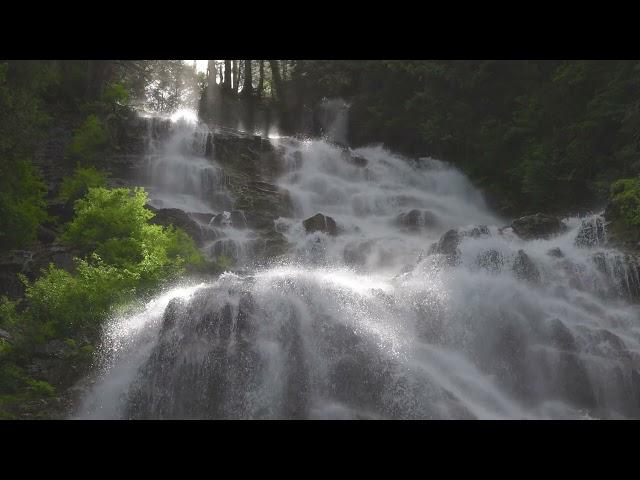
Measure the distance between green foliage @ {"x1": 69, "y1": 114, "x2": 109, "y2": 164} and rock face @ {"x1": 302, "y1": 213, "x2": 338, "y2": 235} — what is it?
9.48 meters

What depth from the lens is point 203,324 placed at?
38.0 ft

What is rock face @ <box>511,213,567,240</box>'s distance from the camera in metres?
16.8

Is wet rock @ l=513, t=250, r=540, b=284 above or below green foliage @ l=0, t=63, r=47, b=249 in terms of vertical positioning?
below

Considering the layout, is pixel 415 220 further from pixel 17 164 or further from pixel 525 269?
pixel 17 164

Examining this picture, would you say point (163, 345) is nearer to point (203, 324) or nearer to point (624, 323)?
point (203, 324)

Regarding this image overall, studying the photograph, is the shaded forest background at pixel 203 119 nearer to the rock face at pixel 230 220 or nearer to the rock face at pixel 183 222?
the rock face at pixel 183 222

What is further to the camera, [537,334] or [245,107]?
[245,107]

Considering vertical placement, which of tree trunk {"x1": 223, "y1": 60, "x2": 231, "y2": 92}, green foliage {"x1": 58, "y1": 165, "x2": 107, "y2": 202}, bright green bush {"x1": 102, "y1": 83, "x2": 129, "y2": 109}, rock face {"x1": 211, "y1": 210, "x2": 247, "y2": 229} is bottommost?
rock face {"x1": 211, "y1": 210, "x2": 247, "y2": 229}

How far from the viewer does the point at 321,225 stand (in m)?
20.8

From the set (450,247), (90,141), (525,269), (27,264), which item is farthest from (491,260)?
(90,141)

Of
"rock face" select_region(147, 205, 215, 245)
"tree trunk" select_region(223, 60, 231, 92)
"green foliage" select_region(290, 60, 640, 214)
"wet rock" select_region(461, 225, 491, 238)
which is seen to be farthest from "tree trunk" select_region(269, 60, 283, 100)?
"wet rock" select_region(461, 225, 491, 238)

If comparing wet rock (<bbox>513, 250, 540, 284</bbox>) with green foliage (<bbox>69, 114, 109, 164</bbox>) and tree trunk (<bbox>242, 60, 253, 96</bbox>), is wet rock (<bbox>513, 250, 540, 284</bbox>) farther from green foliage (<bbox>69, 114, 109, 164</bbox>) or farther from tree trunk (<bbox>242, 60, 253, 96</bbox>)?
tree trunk (<bbox>242, 60, 253, 96</bbox>)

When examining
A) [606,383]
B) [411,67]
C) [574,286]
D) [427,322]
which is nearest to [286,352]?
[427,322]
